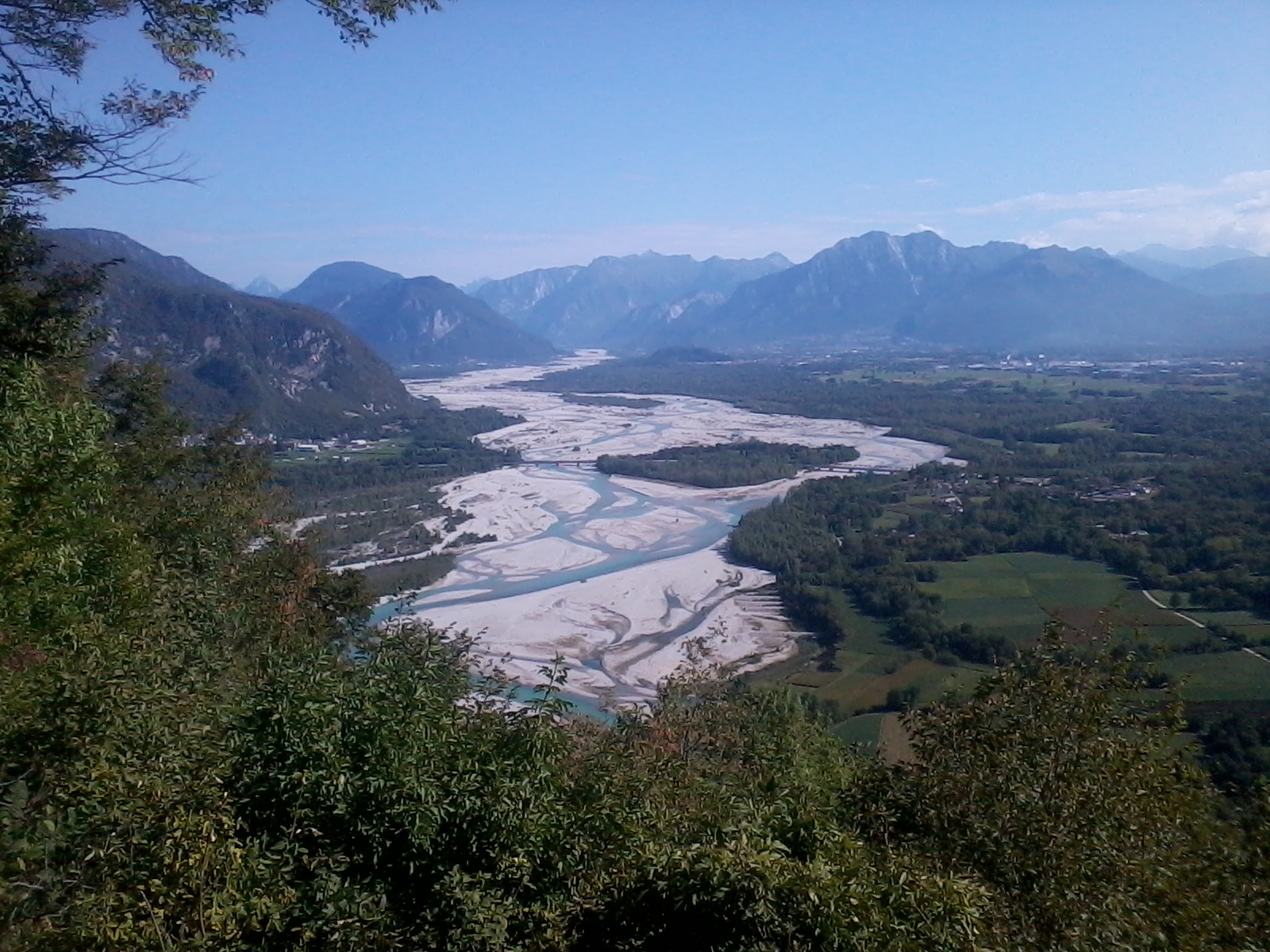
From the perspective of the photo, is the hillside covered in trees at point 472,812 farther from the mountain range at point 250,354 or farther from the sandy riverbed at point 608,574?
the mountain range at point 250,354

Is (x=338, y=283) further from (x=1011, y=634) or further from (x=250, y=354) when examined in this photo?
(x=1011, y=634)

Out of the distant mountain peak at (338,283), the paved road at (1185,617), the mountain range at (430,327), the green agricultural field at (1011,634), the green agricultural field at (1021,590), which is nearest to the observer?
the green agricultural field at (1011,634)

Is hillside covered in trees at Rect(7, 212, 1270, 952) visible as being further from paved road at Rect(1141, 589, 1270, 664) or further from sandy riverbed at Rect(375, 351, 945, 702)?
paved road at Rect(1141, 589, 1270, 664)

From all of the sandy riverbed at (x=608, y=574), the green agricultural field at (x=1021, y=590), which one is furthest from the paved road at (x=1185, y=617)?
the sandy riverbed at (x=608, y=574)

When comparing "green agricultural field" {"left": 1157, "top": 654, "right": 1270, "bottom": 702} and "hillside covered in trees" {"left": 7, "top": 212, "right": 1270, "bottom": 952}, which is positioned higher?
"hillside covered in trees" {"left": 7, "top": 212, "right": 1270, "bottom": 952}

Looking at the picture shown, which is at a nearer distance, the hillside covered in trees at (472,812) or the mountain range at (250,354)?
the hillside covered in trees at (472,812)

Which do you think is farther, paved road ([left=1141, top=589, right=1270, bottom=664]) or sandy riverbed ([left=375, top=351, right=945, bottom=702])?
sandy riverbed ([left=375, top=351, right=945, bottom=702])

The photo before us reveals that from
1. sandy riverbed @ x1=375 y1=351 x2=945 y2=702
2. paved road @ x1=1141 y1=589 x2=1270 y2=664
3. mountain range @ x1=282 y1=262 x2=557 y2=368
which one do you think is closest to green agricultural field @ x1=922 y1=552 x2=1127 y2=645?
paved road @ x1=1141 y1=589 x2=1270 y2=664

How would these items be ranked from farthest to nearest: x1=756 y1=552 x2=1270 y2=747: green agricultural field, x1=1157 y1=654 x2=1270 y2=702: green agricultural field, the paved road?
the paved road < x1=756 y1=552 x2=1270 y2=747: green agricultural field < x1=1157 y1=654 x2=1270 y2=702: green agricultural field

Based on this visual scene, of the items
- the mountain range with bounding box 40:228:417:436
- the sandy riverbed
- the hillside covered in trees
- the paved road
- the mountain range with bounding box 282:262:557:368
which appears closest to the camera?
the hillside covered in trees
